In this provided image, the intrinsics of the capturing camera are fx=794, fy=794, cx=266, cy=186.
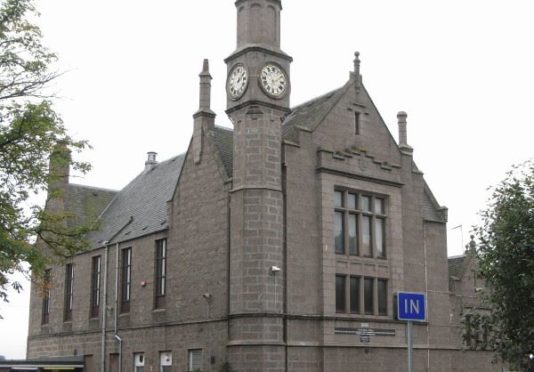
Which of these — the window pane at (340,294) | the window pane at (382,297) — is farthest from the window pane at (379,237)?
the window pane at (340,294)

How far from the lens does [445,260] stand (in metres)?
37.6

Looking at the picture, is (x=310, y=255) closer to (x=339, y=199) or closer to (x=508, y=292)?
(x=339, y=199)

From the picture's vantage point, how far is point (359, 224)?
33906 millimetres

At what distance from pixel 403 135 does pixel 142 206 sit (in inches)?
578

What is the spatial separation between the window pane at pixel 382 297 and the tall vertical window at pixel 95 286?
50.6 feet

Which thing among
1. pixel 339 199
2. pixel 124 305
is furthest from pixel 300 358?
pixel 124 305

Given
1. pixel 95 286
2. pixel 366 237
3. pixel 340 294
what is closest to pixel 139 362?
pixel 95 286

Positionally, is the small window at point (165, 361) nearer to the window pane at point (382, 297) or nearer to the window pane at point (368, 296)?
the window pane at point (368, 296)

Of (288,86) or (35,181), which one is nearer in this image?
(35,181)

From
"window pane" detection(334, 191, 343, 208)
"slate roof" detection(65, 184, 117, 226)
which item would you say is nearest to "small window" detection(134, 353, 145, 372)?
"window pane" detection(334, 191, 343, 208)

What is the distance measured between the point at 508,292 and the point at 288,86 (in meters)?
13.4

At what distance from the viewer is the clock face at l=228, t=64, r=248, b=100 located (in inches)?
1256

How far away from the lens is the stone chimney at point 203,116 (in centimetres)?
3506

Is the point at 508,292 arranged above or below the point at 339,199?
below
